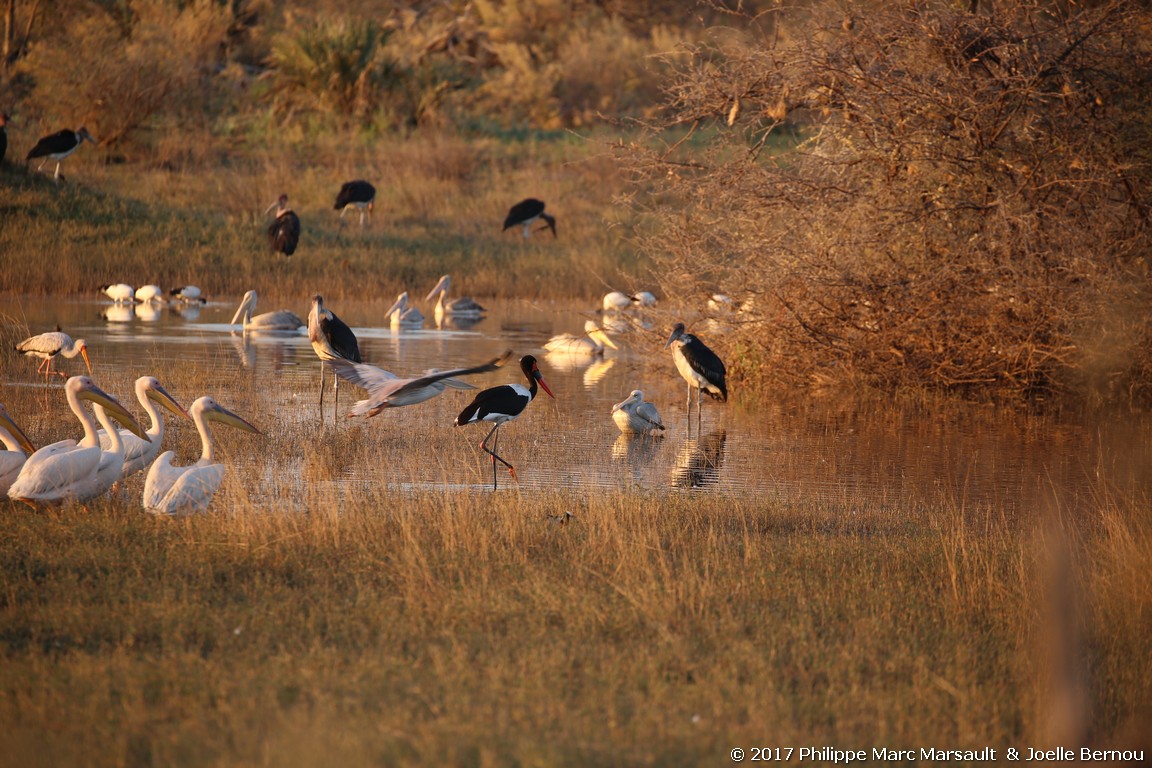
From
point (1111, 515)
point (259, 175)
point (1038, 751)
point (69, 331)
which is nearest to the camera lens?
point (1038, 751)

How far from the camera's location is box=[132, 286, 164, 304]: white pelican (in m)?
20.5

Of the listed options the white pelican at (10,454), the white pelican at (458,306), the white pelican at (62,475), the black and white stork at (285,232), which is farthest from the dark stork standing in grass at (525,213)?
the white pelican at (62,475)

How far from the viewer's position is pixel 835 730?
4.46 m

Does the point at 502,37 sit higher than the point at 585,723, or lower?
higher

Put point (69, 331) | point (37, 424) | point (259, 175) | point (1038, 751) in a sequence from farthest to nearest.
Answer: point (259, 175), point (69, 331), point (37, 424), point (1038, 751)

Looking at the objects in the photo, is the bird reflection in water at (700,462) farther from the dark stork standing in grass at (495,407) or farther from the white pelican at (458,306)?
the white pelican at (458,306)

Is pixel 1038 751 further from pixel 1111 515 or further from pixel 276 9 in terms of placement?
pixel 276 9

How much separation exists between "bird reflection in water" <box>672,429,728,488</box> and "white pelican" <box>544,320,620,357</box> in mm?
5110

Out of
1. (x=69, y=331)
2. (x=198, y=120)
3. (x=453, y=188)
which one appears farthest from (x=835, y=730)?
(x=198, y=120)

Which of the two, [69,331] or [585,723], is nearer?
[585,723]

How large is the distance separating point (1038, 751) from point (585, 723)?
150 centimetres

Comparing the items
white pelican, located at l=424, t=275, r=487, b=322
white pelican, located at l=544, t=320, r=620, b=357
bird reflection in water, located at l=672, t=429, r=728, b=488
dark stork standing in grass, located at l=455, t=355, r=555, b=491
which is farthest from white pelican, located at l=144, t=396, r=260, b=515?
white pelican, located at l=424, t=275, r=487, b=322

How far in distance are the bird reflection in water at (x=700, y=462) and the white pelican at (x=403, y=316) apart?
7.97 m

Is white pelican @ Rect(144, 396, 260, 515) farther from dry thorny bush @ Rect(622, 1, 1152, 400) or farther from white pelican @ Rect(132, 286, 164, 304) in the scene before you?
white pelican @ Rect(132, 286, 164, 304)
